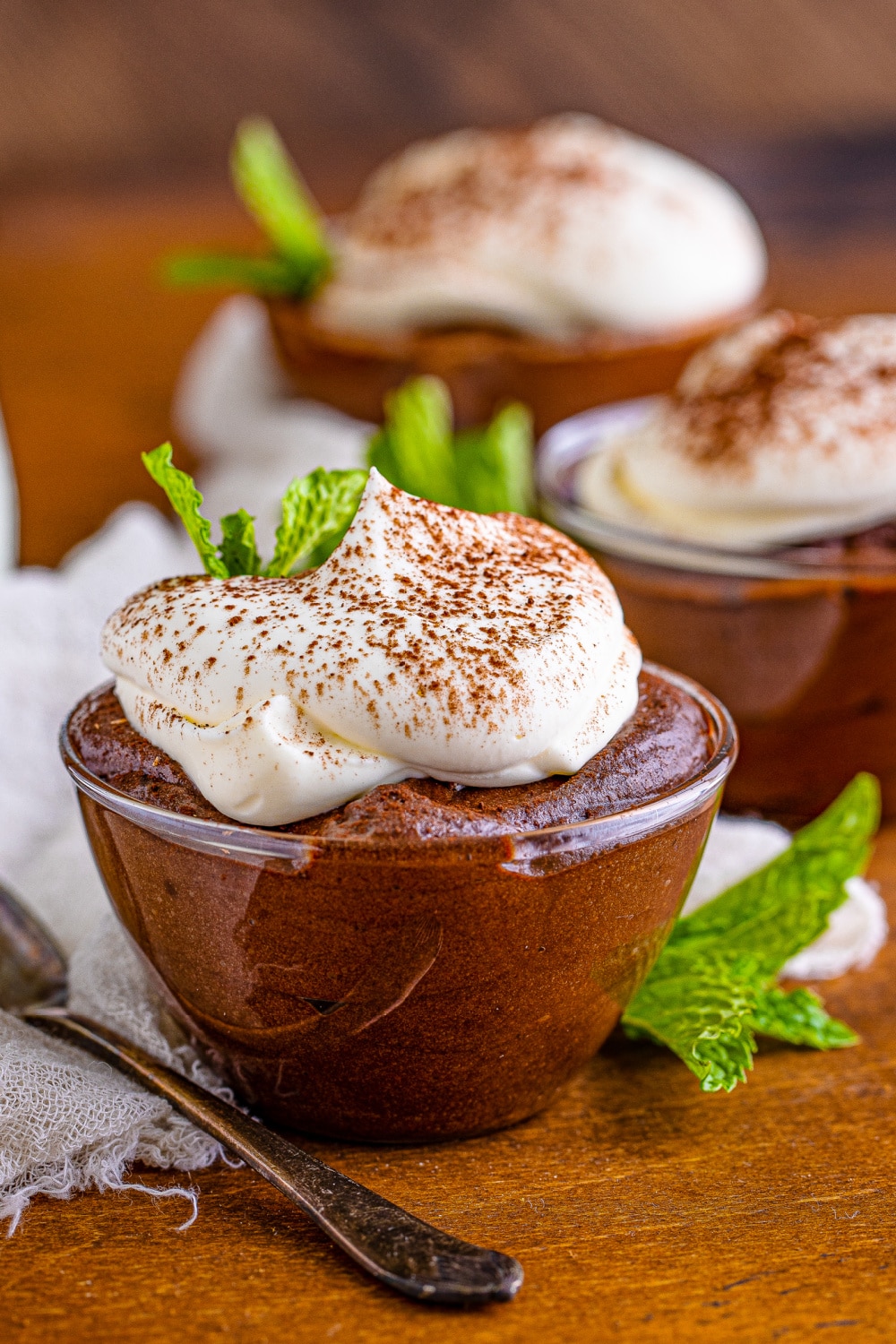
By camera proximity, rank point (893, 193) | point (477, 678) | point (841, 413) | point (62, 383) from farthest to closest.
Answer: point (893, 193) → point (62, 383) → point (841, 413) → point (477, 678)

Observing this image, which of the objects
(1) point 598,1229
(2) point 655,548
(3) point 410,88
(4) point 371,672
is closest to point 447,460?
(2) point 655,548

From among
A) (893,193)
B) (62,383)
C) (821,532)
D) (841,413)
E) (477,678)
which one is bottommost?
(893,193)

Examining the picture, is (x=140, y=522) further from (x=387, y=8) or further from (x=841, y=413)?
(x=387, y=8)

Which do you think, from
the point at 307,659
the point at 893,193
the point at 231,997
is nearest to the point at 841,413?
the point at 307,659

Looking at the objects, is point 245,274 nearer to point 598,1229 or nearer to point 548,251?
point 548,251

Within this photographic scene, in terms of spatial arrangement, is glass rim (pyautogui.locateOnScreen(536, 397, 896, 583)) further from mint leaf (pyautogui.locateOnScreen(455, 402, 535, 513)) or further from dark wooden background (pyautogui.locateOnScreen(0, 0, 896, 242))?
dark wooden background (pyautogui.locateOnScreen(0, 0, 896, 242))

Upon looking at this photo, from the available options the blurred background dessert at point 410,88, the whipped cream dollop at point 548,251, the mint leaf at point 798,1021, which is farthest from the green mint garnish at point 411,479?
the blurred background dessert at point 410,88

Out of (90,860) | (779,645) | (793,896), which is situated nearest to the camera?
(793,896)

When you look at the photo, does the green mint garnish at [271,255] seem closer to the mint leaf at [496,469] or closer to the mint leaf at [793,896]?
the mint leaf at [496,469]
